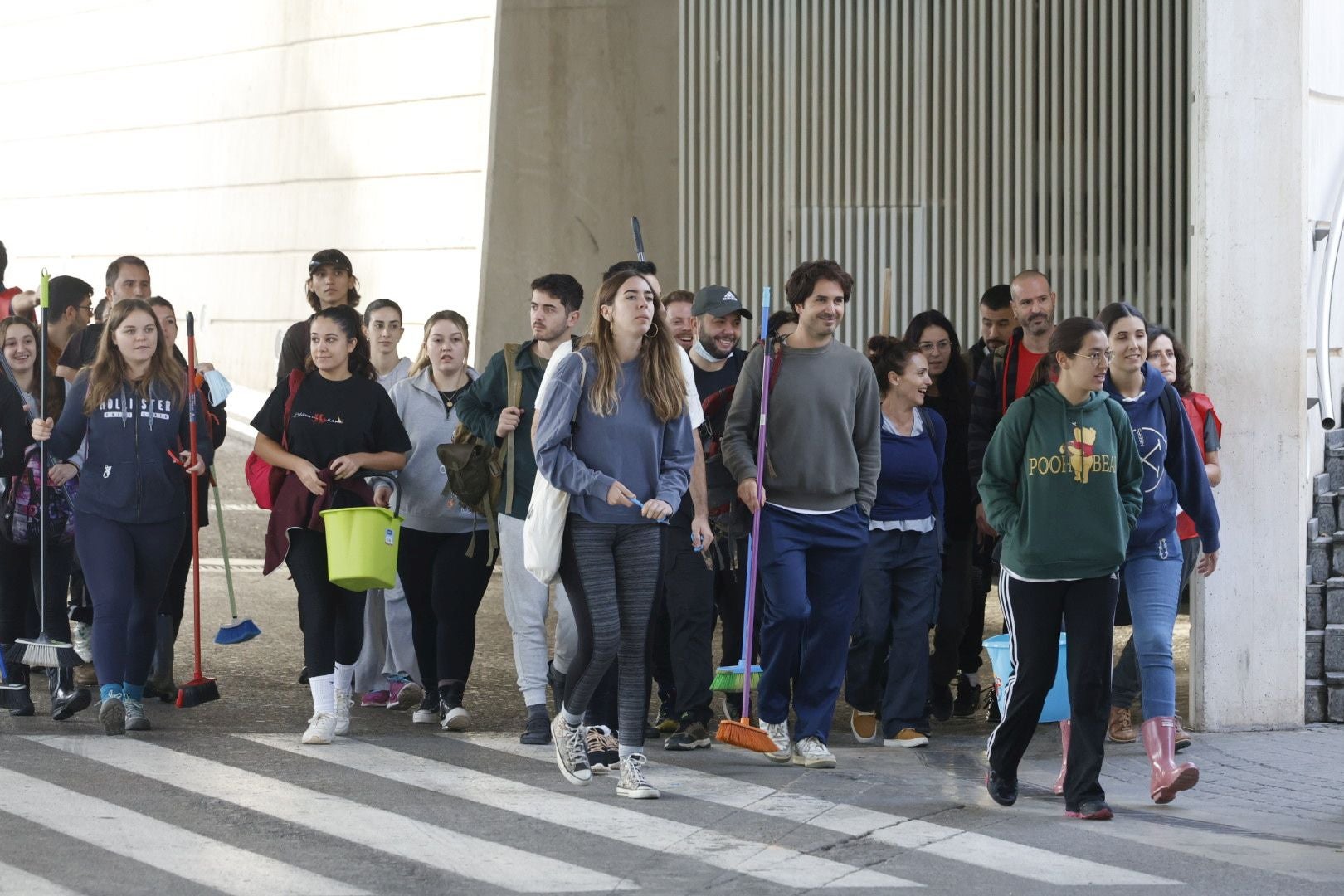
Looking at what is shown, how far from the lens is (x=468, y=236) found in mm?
16000

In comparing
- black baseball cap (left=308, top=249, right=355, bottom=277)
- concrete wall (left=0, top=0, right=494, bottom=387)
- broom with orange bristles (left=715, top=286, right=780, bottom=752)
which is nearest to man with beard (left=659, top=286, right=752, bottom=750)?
broom with orange bristles (left=715, top=286, right=780, bottom=752)

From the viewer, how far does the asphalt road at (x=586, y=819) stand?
6141 mm

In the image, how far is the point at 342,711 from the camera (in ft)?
28.4

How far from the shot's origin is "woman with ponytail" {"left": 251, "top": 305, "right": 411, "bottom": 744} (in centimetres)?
853

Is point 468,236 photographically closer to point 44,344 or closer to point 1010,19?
point 1010,19

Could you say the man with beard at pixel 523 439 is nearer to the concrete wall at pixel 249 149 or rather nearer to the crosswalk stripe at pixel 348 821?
the crosswalk stripe at pixel 348 821

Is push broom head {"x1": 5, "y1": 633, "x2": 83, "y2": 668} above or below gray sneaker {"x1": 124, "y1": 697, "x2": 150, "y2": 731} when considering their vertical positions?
above

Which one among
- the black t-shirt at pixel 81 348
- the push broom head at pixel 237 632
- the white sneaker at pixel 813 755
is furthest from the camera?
the black t-shirt at pixel 81 348

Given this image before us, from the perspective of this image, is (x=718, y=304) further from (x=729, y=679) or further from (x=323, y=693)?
(x=323, y=693)

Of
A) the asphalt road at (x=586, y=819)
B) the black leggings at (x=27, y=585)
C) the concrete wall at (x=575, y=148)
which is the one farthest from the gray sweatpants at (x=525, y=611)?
the concrete wall at (x=575, y=148)

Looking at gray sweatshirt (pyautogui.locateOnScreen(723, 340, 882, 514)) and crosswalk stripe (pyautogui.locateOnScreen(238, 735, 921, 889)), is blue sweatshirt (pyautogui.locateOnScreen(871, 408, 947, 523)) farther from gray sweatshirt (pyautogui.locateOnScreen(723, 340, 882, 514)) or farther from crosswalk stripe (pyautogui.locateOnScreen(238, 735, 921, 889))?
crosswalk stripe (pyautogui.locateOnScreen(238, 735, 921, 889))

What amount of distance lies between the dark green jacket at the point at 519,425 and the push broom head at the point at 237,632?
1314 millimetres

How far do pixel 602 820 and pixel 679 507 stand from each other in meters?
1.60

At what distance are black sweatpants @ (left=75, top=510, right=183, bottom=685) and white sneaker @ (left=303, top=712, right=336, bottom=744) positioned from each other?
89 centimetres
